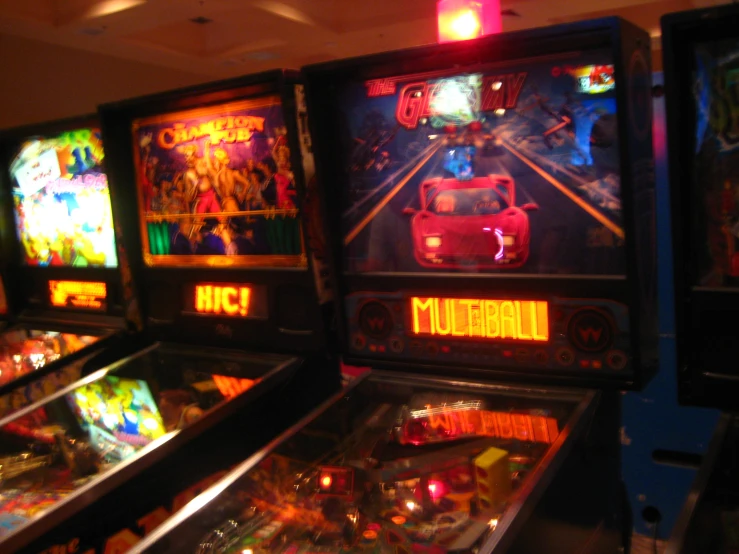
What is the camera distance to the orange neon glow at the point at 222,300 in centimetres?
206

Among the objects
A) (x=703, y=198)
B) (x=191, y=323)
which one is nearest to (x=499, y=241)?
(x=703, y=198)

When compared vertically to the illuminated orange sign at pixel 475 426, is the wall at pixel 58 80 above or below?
above

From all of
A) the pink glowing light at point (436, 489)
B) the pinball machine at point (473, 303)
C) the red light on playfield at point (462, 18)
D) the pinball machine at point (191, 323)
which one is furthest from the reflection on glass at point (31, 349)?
the red light on playfield at point (462, 18)

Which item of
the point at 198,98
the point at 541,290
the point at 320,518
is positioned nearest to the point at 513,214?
the point at 541,290

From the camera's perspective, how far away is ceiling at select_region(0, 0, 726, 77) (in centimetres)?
505

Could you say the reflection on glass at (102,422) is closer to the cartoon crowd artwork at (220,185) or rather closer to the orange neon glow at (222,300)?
the orange neon glow at (222,300)

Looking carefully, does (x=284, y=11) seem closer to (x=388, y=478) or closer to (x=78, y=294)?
(x=78, y=294)

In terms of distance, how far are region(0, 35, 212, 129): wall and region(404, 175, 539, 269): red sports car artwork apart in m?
4.18

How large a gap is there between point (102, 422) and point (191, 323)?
0.42 meters

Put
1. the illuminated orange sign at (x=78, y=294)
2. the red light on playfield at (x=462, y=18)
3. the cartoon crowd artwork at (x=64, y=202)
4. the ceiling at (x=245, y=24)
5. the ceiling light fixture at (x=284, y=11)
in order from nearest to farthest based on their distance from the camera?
1. the red light on playfield at (x=462, y=18)
2. the cartoon crowd artwork at (x=64, y=202)
3. the illuminated orange sign at (x=78, y=294)
4. the ceiling at (x=245, y=24)
5. the ceiling light fixture at (x=284, y=11)

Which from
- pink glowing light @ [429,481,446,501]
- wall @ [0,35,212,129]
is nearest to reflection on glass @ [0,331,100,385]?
pink glowing light @ [429,481,446,501]

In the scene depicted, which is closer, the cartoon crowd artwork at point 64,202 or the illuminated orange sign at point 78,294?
the cartoon crowd artwork at point 64,202

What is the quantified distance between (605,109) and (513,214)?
29 cm

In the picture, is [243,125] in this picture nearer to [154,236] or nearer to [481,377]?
[154,236]
